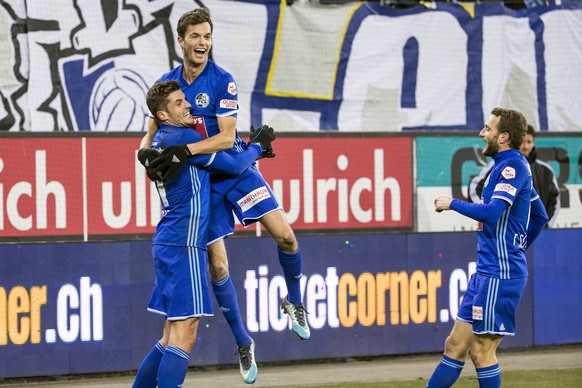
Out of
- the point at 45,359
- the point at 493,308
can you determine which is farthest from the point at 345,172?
the point at 493,308

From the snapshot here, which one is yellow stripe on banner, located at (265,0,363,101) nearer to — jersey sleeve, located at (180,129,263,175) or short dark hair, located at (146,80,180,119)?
jersey sleeve, located at (180,129,263,175)

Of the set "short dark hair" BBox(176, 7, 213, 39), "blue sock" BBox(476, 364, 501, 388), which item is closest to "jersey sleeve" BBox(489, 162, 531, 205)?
"blue sock" BBox(476, 364, 501, 388)

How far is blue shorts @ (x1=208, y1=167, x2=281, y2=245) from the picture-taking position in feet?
25.5

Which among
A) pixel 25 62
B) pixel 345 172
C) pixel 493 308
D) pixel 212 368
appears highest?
pixel 25 62

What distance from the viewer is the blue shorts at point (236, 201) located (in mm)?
7770

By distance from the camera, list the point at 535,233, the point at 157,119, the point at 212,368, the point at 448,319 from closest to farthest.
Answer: the point at 157,119
the point at 535,233
the point at 212,368
the point at 448,319

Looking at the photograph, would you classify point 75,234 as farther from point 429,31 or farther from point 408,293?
point 429,31

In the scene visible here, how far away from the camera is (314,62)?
12273 millimetres

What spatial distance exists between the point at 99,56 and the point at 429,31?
3.63 metres

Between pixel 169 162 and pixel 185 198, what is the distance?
0.27m

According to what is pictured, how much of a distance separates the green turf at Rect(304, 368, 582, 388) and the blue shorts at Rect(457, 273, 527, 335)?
2206 mm

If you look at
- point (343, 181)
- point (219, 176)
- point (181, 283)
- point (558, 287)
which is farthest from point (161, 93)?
point (558, 287)

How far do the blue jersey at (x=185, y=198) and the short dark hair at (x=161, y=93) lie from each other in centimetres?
14

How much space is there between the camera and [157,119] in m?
7.62
